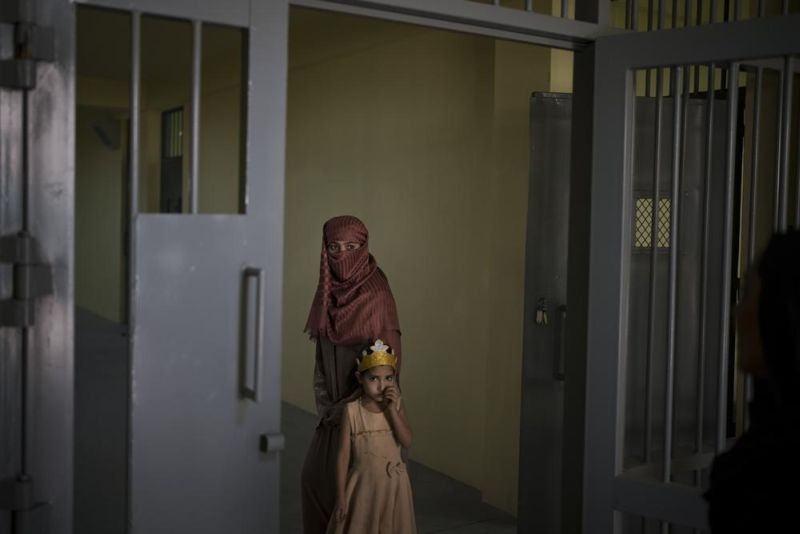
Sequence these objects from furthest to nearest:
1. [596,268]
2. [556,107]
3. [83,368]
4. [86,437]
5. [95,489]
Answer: [83,368] → [86,437] → [95,489] → [556,107] → [596,268]

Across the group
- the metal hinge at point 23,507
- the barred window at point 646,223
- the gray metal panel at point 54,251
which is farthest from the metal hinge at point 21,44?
the barred window at point 646,223

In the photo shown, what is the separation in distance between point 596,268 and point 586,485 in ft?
2.23

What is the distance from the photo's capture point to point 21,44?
1.98 meters

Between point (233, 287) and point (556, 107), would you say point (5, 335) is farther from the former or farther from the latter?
point (556, 107)

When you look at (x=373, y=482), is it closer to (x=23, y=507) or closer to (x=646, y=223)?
(x=23, y=507)

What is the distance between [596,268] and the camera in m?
2.74

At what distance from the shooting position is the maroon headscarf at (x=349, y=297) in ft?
10.6

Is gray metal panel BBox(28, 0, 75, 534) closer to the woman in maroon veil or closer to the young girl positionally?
the young girl

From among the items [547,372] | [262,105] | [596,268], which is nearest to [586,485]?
[596,268]

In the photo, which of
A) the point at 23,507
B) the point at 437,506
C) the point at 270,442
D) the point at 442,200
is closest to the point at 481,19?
the point at 270,442

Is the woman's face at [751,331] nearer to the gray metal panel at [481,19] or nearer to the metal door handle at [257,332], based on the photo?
the metal door handle at [257,332]

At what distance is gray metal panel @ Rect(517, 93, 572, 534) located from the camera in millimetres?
3750

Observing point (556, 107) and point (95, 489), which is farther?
point (95, 489)

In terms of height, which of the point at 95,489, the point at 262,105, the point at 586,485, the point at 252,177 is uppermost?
the point at 262,105
